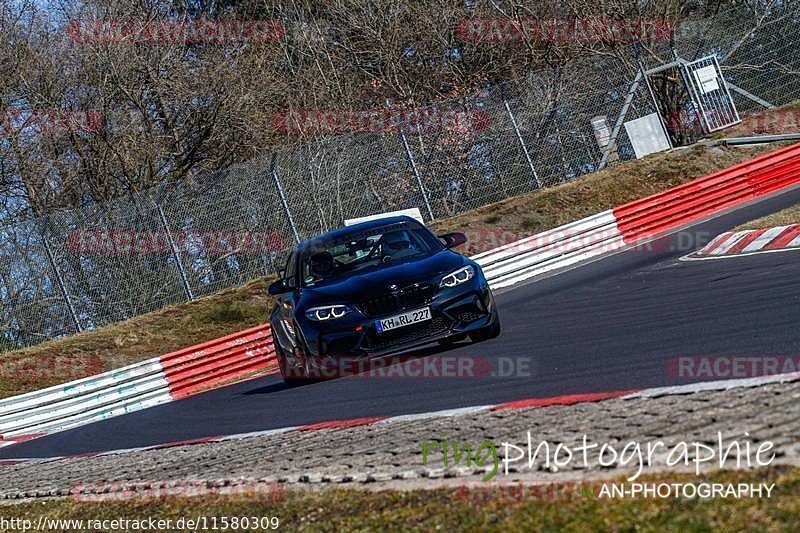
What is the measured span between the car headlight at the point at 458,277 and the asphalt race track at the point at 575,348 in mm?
706

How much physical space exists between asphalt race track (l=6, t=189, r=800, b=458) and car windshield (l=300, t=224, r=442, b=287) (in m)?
1.09

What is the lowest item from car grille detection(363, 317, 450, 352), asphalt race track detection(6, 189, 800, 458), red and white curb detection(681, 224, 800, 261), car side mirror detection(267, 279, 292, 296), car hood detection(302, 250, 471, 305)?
red and white curb detection(681, 224, 800, 261)

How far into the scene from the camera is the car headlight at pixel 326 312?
11078 mm

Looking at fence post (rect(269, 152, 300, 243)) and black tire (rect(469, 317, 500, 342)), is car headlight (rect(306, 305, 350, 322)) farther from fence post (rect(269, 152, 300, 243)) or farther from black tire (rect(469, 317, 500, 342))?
fence post (rect(269, 152, 300, 243))

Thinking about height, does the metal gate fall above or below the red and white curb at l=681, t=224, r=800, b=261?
above

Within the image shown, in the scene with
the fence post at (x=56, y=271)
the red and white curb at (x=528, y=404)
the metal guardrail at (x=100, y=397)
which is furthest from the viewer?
the fence post at (x=56, y=271)

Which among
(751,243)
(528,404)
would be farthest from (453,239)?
(528,404)

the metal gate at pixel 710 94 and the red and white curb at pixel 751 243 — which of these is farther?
the metal gate at pixel 710 94

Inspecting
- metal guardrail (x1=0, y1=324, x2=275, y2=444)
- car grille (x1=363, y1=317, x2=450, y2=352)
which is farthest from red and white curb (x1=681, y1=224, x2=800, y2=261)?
metal guardrail (x1=0, y1=324, x2=275, y2=444)

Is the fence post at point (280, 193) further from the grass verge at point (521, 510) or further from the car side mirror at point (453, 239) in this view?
the grass verge at point (521, 510)

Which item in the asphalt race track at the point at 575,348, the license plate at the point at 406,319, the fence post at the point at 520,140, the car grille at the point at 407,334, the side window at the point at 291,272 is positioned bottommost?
the asphalt race track at the point at 575,348

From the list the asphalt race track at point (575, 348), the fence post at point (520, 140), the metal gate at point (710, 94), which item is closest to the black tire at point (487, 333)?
the asphalt race track at point (575, 348)

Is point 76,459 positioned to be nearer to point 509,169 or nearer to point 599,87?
point 509,169

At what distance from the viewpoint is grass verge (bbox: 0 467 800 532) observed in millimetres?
3794
